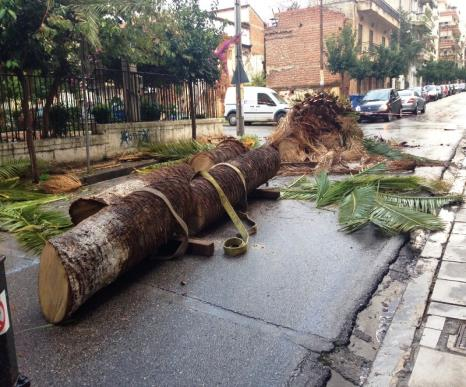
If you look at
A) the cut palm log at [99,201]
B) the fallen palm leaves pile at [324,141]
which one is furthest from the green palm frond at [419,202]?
the fallen palm leaves pile at [324,141]

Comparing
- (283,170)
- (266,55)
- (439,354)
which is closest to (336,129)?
(283,170)

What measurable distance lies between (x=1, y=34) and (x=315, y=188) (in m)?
6.06

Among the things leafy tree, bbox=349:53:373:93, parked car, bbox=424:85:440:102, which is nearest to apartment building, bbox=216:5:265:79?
leafy tree, bbox=349:53:373:93

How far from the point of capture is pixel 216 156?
7270 mm

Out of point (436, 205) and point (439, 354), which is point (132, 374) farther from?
point (436, 205)

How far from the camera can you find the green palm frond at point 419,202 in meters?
6.04

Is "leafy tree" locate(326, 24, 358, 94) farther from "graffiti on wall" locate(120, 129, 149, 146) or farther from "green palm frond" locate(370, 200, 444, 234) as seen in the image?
"green palm frond" locate(370, 200, 444, 234)

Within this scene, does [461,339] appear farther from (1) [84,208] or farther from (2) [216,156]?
(2) [216,156]

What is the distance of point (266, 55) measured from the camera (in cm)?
3994

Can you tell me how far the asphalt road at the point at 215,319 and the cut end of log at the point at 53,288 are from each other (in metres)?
0.11

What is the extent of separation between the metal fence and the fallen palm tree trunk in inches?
141

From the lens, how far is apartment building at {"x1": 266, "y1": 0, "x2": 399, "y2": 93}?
122 feet

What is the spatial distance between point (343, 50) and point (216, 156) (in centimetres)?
2851

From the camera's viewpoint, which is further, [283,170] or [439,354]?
[283,170]
